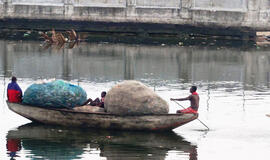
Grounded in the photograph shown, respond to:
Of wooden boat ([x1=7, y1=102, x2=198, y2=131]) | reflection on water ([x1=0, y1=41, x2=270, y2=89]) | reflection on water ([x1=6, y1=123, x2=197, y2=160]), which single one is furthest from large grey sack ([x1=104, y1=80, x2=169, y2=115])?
reflection on water ([x1=0, y1=41, x2=270, y2=89])

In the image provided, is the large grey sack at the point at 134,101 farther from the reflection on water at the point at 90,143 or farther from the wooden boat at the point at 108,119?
the reflection on water at the point at 90,143

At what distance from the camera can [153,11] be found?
172 ft

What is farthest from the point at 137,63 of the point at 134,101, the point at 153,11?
the point at 134,101

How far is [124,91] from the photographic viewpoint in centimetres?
2288

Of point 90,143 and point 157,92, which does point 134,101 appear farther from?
point 157,92

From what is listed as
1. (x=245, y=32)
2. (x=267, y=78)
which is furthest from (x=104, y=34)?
(x=267, y=78)

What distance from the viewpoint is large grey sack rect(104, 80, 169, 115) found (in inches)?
899

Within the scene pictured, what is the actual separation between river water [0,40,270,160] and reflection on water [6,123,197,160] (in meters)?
0.02

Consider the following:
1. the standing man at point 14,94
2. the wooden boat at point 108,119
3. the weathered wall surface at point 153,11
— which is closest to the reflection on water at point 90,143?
the wooden boat at point 108,119

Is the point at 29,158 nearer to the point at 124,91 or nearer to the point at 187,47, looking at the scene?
the point at 124,91

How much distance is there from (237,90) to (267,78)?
441 centimetres

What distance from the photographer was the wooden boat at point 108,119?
22953 mm

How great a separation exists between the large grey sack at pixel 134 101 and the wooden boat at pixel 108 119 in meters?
0.19

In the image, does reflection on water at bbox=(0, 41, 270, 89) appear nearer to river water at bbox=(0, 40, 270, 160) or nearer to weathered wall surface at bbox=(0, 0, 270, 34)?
river water at bbox=(0, 40, 270, 160)
